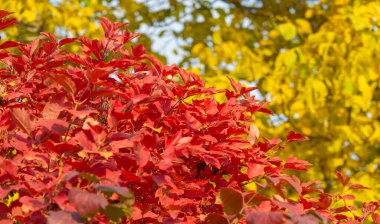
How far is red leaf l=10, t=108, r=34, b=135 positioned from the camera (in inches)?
58.5

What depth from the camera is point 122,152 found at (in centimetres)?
168

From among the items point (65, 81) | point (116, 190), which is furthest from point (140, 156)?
point (65, 81)

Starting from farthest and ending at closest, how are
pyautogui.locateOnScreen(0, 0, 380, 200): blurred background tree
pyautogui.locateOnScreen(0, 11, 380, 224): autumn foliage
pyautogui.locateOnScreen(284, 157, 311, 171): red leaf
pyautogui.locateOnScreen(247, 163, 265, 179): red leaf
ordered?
pyautogui.locateOnScreen(0, 0, 380, 200): blurred background tree
pyautogui.locateOnScreen(284, 157, 311, 171): red leaf
pyautogui.locateOnScreen(247, 163, 265, 179): red leaf
pyautogui.locateOnScreen(0, 11, 380, 224): autumn foliage

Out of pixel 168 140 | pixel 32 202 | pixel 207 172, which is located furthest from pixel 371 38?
pixel 32 202

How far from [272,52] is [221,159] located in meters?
4.43

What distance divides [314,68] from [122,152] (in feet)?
13.1

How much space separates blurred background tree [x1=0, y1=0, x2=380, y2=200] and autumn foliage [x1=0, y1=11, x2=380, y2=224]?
2774mm

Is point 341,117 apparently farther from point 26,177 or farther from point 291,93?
point 26,177

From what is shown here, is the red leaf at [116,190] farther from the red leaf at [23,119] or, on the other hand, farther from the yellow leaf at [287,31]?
the yellow leaf at [287,31]

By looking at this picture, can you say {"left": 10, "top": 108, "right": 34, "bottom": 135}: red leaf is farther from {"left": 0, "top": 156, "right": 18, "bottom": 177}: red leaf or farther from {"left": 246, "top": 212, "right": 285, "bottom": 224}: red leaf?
{"left": 246, "top": 212, "right": 285, "bottom": 224}: red leaf

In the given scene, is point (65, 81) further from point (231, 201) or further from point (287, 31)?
point (287, 31)

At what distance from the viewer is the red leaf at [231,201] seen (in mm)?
1414

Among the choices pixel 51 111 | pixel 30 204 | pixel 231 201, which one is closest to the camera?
pixel 30 204

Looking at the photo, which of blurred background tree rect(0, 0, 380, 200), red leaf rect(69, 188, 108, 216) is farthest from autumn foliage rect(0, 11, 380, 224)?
blurred background tree rect(0, 0, 380, 200)
